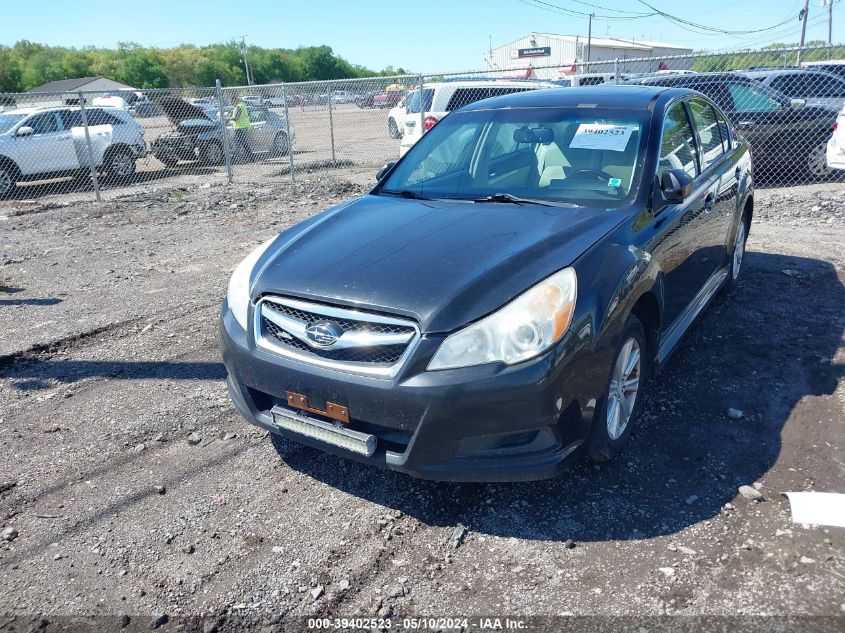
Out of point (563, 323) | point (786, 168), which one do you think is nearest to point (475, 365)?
point (563, 323)

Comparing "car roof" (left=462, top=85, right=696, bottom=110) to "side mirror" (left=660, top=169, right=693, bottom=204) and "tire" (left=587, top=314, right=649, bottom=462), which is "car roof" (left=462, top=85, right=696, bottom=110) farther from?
"tire" (left=587, top=314, right=649, bottom=462)

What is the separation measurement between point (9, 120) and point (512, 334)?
14344 mm

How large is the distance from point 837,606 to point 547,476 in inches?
44.1

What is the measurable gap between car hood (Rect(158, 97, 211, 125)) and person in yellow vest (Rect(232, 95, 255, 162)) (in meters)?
1.09

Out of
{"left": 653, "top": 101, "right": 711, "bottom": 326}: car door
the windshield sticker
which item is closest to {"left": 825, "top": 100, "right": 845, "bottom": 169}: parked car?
{"left": 653, "top": 101, "right": 711, "bottom": 326}: car door

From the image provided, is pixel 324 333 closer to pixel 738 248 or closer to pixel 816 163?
pixel 738 248

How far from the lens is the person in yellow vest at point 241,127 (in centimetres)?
1583

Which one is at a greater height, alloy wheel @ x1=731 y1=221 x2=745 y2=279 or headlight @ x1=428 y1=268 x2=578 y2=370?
headlight @ x1=428 y1=268 x2=578 y2=370

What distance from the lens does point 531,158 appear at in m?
4.05

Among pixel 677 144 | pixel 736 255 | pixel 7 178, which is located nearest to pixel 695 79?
pixel 736 255

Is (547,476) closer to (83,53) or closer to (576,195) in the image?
(576,195)

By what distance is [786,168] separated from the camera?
432 inches

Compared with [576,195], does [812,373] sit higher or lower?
lower

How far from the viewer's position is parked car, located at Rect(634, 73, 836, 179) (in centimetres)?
1053
